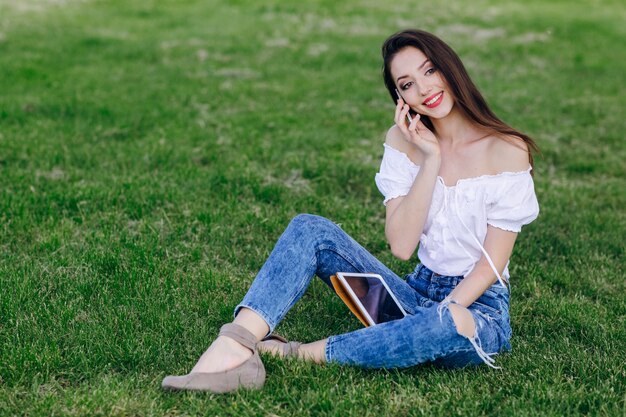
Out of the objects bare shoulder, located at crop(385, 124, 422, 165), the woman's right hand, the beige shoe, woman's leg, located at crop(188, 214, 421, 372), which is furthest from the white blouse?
the beige shoe

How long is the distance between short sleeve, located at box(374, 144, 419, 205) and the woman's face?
0.34m

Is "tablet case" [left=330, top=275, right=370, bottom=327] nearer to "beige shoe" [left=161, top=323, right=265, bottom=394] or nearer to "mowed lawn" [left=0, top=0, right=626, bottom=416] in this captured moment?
"mowed lawn" [left=0, top=0, right=626, bottom=416]

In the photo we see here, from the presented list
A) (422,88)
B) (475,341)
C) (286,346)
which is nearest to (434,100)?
(422,88)

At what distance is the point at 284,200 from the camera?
24.0ft

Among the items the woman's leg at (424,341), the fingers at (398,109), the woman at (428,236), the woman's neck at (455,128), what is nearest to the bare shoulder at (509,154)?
the woman at (428,236)

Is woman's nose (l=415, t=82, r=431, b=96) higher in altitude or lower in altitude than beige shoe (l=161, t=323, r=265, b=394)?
higher

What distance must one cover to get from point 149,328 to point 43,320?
2.26 feet

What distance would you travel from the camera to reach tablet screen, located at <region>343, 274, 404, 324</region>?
15.0ft

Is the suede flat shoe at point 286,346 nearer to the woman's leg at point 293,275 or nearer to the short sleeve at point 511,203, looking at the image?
the woman's leg at point 293,275

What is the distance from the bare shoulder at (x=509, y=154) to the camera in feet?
15.3

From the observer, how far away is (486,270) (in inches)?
177

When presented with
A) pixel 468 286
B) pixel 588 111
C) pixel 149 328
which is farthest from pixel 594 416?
pixel 588 111

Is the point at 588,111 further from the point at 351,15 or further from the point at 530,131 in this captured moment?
the point at 351,15

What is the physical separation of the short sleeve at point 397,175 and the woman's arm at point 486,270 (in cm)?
60
